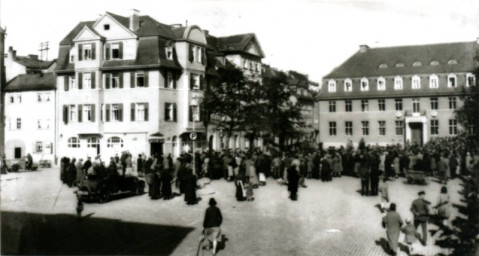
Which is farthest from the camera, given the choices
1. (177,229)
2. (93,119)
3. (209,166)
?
(93,119)

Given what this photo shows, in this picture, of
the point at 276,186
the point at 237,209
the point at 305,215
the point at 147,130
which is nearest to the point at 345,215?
the point at 305,215

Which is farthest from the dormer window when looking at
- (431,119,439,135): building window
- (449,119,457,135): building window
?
(449,119,457,135): building window

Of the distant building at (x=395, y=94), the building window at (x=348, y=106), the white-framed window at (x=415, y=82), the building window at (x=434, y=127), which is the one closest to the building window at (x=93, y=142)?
the distant building at (x=395, y=94)

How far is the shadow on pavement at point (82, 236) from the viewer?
40.4ft

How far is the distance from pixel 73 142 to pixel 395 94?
102 ft

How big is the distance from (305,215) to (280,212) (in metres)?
1.03

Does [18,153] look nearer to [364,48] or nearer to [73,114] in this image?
[73,114]

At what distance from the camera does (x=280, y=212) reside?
17312mm

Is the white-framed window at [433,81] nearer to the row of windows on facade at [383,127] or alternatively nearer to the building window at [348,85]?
the row of windows on facade at [383,127]

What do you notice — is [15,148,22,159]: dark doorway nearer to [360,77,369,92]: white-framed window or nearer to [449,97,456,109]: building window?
[449,97,456,109]: building window

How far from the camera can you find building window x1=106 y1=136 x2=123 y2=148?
127 ft

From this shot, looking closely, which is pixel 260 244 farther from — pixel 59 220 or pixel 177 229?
pixel 59 220

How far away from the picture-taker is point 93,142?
3866 centimetres

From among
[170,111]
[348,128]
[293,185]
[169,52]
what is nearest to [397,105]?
[348,128]
